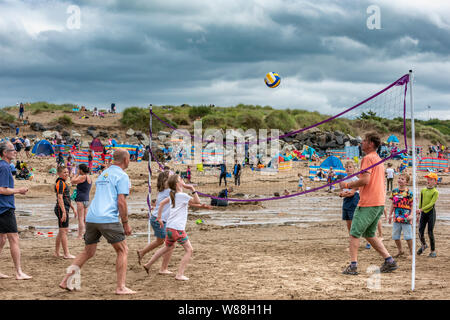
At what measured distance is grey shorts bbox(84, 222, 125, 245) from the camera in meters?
5.25

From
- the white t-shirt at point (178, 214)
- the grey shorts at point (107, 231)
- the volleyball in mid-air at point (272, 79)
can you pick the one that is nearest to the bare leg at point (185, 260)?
the white t-shirt at point (178, 214)

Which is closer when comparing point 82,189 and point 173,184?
point 173,184

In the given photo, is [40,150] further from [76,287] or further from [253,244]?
[76,287]

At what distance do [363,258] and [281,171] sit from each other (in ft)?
64.6

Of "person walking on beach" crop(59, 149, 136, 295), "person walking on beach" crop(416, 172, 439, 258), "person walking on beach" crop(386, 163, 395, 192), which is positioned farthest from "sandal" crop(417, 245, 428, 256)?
"person walking on beach" crop(386, 163, 395, 192)

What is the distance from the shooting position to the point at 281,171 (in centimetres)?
2733

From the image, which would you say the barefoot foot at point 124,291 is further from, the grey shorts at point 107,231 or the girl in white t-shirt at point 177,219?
the girl in white t-shirt at point 177,219

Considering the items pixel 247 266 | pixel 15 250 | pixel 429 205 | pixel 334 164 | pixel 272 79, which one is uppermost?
pixel 272 79

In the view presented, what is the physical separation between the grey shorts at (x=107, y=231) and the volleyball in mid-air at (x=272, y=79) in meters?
11.1

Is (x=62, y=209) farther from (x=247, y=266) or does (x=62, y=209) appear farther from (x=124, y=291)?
(x=247, y=266)

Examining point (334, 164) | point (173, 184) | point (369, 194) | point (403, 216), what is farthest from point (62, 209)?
point (334, 164)

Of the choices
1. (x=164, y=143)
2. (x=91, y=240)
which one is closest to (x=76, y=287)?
(x=91, y=240)

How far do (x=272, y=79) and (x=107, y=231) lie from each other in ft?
37.6

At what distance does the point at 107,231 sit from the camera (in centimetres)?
525
